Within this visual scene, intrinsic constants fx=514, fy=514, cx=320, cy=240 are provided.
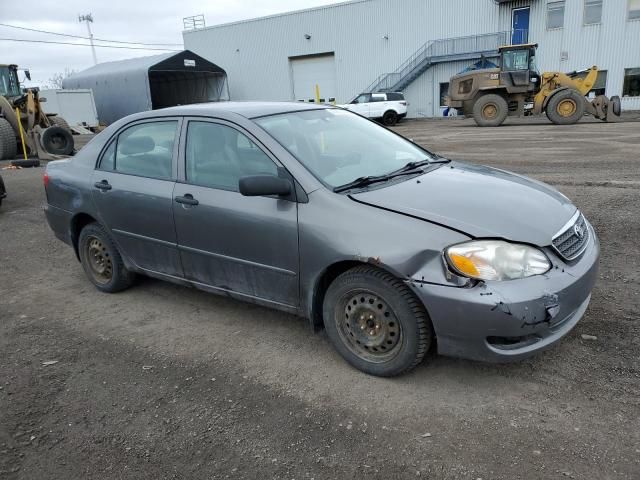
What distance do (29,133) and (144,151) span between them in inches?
526

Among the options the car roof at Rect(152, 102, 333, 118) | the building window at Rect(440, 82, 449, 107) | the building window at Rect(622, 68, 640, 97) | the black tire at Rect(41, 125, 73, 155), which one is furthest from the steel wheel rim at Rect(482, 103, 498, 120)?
the car roof at Rect(152, 102, 333, 118)

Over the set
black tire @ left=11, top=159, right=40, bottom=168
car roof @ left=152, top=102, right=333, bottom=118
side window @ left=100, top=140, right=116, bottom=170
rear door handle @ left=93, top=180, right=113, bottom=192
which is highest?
car roof @ left=152, top=102, right=333, bottom=118

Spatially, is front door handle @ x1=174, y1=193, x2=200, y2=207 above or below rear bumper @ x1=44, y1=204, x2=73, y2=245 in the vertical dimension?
above

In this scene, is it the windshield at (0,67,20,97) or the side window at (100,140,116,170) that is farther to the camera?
the windshield at (0,67,20,97)

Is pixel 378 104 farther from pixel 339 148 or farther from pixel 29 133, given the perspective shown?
pixel 339 148

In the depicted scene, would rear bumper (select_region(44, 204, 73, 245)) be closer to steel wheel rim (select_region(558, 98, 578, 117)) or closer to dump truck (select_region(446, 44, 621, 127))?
dump truck (select_region(446, 44, 621, 127))

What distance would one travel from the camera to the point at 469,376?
3.00m

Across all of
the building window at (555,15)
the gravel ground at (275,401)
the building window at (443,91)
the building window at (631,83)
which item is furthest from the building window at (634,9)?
the gravel ground at (275,401)

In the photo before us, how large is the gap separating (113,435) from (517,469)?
201 centimetres

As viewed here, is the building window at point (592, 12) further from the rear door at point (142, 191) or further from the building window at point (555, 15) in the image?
the rear door at point (142, 191)

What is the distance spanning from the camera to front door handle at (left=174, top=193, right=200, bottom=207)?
3592 mm

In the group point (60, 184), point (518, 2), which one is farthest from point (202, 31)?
point (60, 184)

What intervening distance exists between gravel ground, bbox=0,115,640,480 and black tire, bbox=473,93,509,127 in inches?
678

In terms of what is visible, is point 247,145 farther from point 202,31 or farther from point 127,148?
point 202,31
